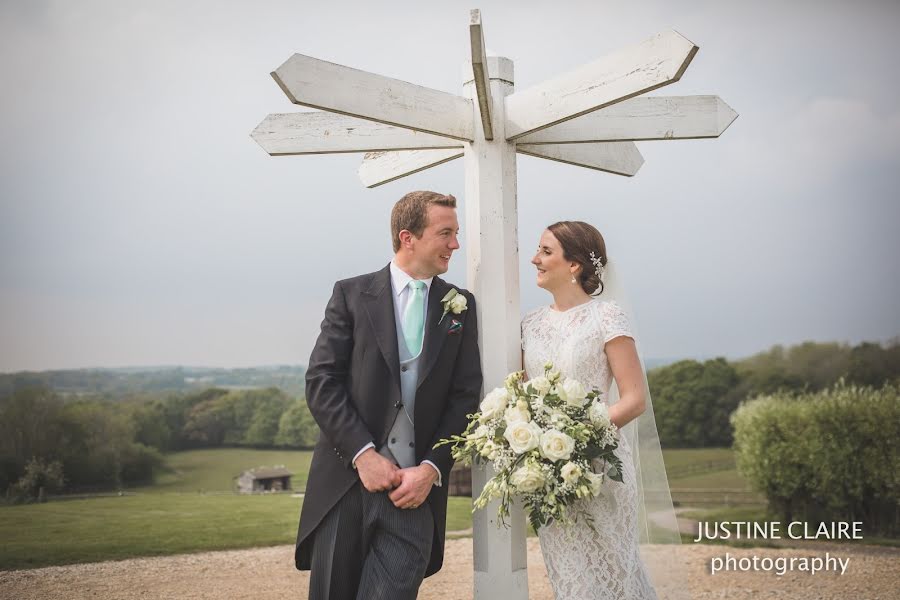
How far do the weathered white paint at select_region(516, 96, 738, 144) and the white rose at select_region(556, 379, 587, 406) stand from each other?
1.20 meters

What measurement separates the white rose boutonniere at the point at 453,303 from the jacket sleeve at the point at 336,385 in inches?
16.1

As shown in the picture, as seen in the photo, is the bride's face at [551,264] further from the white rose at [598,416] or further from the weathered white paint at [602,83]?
the white rose at [598,416]

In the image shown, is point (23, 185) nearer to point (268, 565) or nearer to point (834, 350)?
point (268, 565)

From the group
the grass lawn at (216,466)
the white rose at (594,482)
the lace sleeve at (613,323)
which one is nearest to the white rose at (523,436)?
the white rose at (594,482)

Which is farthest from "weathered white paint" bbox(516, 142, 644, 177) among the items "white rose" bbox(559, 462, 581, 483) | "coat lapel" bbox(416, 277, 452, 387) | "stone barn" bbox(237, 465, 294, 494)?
"stone barn" bbox(237, 465, 294, 494)

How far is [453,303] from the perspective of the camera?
315 centimetres

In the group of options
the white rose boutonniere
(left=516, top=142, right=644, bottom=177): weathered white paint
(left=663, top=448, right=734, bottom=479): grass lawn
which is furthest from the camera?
(left=663, top=448, right=734, bottom=479): grass lawn

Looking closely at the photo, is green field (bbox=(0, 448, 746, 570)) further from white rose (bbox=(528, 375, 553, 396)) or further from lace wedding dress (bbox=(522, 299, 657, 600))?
white rose (bbox=(528, 375, 553, 396))

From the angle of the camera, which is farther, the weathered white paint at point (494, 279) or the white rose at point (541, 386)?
the weathered white paint at point (494, 279)

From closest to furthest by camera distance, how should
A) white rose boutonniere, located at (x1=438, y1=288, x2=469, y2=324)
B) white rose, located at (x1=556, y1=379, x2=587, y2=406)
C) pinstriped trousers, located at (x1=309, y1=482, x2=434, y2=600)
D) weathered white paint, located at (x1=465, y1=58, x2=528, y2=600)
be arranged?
white rose, located at (x1=556, y1=379, x2=587, y2=406) < pinstriped trousers, located at (x1=309, y1=482, x2=434, y2=600) < white rose boutonniere, located at (x1=438, y1=288, x2=469, y2=324) < weathered white paint, located at (x1=465, y1=58, x2=528, y2=600)

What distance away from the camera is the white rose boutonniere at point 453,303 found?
3139mm

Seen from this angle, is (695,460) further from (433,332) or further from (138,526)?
(433,332)

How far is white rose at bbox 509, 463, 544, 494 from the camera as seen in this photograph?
2652 mm

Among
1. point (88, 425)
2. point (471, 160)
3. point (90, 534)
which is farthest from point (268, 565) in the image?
point (471, 160)
